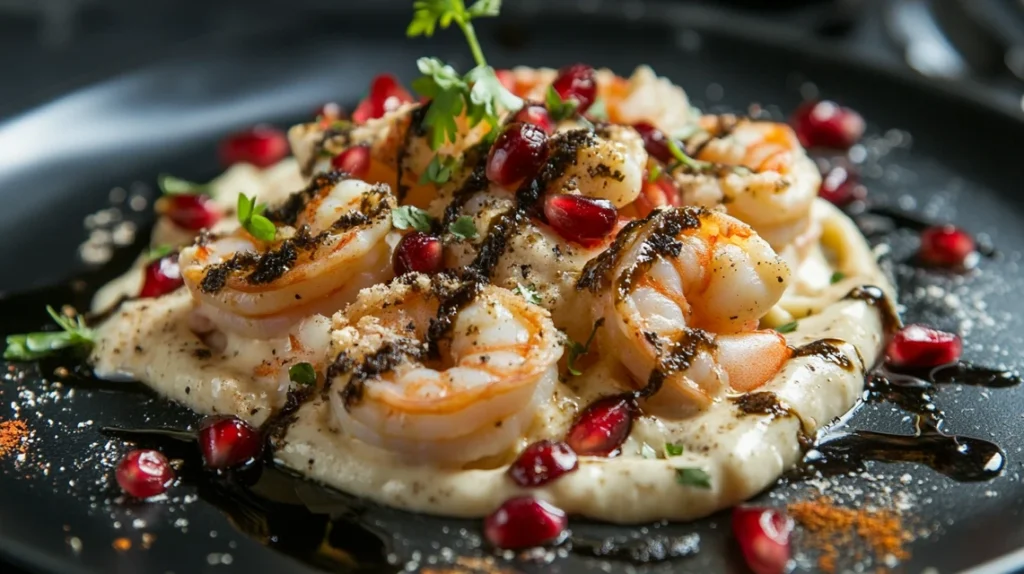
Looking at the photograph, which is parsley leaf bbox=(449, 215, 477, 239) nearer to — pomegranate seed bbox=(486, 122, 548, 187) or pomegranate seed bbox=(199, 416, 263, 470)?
pomegranate seed bbox=(486, 122, 548, 187)

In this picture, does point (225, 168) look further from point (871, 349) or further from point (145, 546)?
point (871, 349)

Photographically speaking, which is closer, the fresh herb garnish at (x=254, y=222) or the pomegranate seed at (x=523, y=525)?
the pomegranate seed at (x=523, y=525)

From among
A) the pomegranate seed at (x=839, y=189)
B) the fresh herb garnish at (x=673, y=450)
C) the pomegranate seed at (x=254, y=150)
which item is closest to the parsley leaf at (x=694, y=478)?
the fresh herb garnish at (x=673, y=450)

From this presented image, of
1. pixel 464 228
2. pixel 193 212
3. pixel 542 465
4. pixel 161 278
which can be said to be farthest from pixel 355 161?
pixel 542 465

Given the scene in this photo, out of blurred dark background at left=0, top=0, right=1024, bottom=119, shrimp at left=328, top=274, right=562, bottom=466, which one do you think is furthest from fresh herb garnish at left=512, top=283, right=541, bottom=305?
blurred dark background at left=0, top=0, right=1024, bottom=119

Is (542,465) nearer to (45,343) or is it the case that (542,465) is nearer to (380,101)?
(45,343)

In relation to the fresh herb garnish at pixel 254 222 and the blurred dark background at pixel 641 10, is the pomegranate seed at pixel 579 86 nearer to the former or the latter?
the fresh herb garnish at pixel 254 222

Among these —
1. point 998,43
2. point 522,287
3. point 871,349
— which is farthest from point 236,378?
point 998,43
